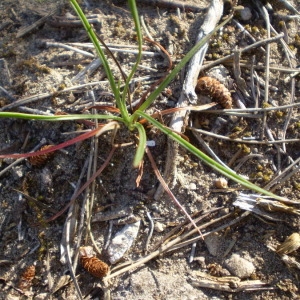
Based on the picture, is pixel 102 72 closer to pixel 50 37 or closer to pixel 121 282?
pixel 50 37

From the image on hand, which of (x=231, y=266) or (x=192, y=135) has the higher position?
(x=192, y=135)

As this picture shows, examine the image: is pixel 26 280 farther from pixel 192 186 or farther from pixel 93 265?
pixel 192 186

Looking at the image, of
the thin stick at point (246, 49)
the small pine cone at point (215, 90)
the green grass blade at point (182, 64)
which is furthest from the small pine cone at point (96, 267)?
the thin stick at point (246, 49)

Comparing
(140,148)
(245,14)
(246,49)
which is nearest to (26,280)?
(140,148)

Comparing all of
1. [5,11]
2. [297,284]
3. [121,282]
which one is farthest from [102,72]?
[297,284]

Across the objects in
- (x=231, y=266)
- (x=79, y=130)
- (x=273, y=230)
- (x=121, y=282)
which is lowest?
(x=121, y=282)

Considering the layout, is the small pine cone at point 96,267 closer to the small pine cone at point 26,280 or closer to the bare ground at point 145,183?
the bare ground at point 145,183
